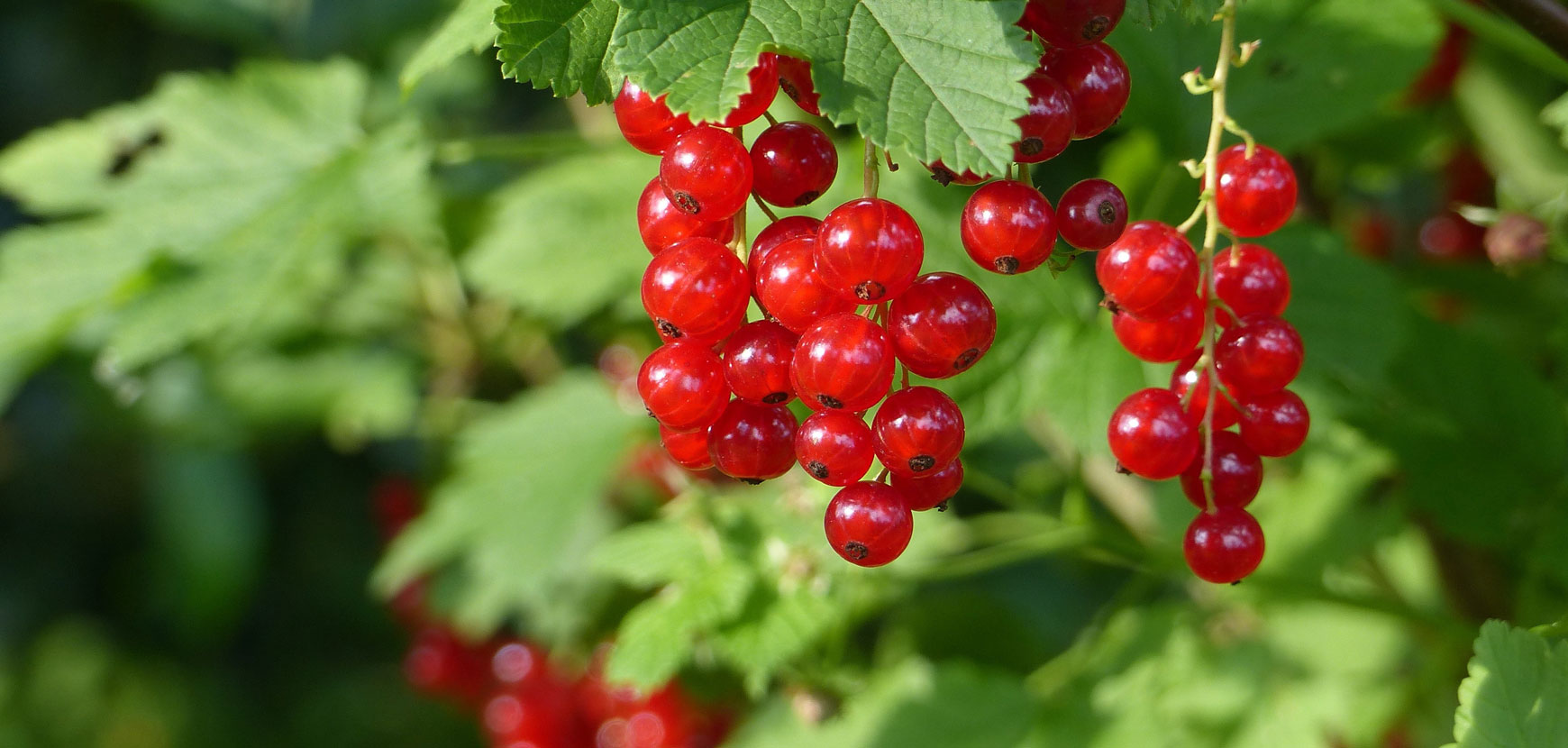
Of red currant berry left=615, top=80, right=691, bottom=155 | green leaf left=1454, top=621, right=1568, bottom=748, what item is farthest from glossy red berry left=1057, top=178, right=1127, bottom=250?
green leaf left=1454, top=621, right=1568, bottom=748

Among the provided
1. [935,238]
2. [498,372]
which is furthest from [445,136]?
[935,238]

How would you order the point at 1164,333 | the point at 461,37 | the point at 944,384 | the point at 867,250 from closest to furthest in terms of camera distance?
the point at 867,250 → the point at 1164,333 → the point at 461,37 → the point at 944,384

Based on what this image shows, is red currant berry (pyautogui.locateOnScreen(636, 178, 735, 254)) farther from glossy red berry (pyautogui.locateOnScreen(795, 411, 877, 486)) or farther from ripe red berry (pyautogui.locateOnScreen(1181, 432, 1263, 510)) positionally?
ripe red berry (pyautogui.locateOnScreen(1181, 432, 1263, 510))

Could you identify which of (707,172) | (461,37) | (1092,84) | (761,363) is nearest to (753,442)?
(761,363)

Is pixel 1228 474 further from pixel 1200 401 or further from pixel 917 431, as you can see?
pixel 917 431

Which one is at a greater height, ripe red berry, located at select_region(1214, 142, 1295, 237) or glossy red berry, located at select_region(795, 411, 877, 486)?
ripe red berry, located at select_region(1214, 142, 1295, 237)

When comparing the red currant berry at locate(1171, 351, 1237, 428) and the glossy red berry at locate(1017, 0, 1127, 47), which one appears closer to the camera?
the glossy red berry at locate(1017, 0, 1127, 47)

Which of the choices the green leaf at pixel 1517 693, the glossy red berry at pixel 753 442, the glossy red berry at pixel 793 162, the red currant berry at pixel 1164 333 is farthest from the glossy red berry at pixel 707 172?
the green leaf at pixel 1517 693
